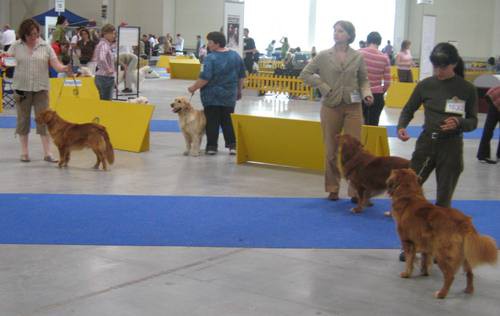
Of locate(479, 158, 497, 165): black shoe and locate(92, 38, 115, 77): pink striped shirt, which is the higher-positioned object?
locate(92, 38, 115, 77): pink striped shirt

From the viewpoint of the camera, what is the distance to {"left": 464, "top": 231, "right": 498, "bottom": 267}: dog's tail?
3900mm

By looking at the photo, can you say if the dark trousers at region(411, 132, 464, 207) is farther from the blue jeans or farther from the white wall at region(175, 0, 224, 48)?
the white wall at region(175, 0, 224, 48)

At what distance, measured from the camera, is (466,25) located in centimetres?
3512

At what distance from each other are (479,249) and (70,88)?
978 cm

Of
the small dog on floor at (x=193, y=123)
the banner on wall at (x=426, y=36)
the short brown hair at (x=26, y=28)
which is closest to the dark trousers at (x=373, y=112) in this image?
the small dog on floor at (x=193, y=123)

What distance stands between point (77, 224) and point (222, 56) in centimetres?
420

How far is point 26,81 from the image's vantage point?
26.9 ft

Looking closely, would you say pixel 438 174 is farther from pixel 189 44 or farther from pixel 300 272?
pixel 189 44

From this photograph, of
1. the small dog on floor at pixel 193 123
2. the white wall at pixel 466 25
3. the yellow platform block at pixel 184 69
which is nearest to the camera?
the small dog on floor at pixel 193 123

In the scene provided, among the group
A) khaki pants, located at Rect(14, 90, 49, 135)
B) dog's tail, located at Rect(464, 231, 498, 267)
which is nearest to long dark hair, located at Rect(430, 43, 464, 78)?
dog's tail, located at Rect(464, 231, 498, 267)

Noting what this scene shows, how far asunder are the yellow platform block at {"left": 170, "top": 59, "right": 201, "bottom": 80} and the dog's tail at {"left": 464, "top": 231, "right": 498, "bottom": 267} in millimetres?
22920

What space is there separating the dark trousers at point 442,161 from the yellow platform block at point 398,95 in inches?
495

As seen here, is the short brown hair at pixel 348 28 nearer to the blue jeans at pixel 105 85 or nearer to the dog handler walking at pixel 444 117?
the dog handler walking at pixel 444 117

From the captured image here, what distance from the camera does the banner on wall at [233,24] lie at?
15.8m
